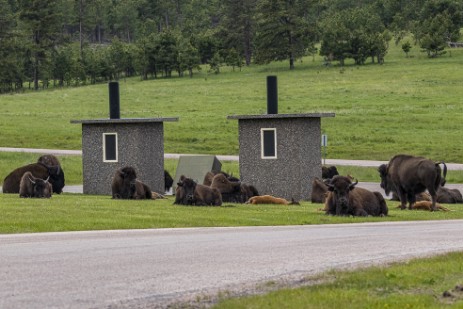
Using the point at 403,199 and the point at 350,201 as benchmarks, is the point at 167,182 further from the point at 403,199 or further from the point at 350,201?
the point at 350,201

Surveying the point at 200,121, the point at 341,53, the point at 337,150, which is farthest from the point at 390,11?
the point at 337,150

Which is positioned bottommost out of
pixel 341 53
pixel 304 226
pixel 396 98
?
pixel 304 226

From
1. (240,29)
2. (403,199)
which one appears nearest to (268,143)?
(403,199)

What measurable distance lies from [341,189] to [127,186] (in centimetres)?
821

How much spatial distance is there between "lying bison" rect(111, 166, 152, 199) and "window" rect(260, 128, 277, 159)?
671 centimetres

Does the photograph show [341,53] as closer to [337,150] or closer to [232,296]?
[337,150]

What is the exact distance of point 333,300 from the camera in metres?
10.5

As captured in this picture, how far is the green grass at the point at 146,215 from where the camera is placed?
20.5 metres

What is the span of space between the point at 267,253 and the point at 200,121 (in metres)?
56.8

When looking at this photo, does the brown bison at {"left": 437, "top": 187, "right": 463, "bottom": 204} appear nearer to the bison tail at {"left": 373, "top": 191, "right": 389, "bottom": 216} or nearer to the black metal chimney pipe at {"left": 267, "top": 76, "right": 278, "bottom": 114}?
the black metal chimney pipe at {"left": 267, "top": 76, "right": 278, "bottom": 114}

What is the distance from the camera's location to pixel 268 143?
120ft

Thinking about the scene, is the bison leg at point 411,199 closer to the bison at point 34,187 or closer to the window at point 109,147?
the bison at point 34,187

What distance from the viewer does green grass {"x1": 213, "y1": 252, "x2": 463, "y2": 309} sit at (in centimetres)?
1033

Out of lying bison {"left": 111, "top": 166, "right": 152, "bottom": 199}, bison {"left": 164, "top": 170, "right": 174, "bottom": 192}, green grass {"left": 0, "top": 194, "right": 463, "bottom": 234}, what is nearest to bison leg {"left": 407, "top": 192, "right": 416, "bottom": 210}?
green grass {"left": 0, "top": 194, "right": 463, "bottom": 234}
